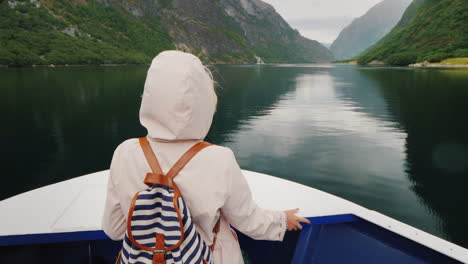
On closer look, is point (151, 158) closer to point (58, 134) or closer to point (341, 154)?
point (341, 154)

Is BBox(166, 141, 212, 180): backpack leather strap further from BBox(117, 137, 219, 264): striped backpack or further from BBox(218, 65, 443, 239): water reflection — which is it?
BBox(218, 65, 443, 239): water reflection

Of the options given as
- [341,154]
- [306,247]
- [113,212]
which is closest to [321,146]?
[341,154]

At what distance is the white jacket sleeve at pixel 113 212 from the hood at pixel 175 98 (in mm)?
308

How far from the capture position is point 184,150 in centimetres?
158

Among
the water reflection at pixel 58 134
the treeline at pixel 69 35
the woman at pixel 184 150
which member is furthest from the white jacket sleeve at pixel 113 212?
the treeline at pixel 69 35

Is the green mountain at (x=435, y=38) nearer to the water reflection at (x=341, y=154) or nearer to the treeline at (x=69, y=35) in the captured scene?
the water reflection at (x=341, y=154)

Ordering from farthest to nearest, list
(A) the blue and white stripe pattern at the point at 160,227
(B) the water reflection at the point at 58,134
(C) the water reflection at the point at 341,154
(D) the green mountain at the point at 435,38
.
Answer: (D) the green mountain at the point at 435,38
(B) the water reflection at the point at 58,134
(C) the water reflection at the point at 341,154
(A) the blue and white stripe pattern at the point at 160,227

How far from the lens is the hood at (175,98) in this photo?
1550mm

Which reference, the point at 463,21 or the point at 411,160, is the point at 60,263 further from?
the point at 463,21

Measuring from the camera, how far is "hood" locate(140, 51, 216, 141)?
155 cm

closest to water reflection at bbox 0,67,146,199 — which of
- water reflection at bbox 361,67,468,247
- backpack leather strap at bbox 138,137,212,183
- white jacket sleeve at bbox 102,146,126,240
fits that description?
white jacket sleeve at bbox 102,146,126,240

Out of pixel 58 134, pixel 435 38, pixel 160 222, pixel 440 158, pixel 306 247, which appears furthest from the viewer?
pixel 435 38

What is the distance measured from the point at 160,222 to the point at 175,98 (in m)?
0.67

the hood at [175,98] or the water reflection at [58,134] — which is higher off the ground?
the hood at [175,98]
